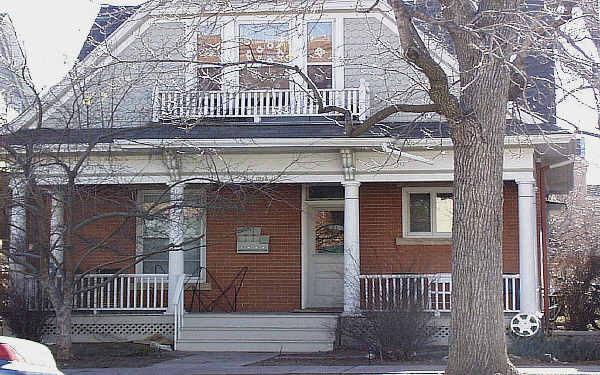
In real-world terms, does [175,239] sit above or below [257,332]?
above

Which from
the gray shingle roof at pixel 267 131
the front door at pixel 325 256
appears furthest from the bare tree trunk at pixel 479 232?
the front door at pixel 325 256

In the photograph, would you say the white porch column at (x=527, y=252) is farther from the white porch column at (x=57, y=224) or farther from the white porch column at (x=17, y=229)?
the white porch column at (x=17, y=229)

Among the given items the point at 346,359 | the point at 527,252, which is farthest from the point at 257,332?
the point at 527,252

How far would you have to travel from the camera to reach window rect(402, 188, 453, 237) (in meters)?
17.8

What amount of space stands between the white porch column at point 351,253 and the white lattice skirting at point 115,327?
321cm

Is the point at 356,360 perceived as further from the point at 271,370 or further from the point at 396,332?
the point at 271,370

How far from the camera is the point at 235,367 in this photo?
13.1 metres

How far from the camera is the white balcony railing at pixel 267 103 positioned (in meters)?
16.4

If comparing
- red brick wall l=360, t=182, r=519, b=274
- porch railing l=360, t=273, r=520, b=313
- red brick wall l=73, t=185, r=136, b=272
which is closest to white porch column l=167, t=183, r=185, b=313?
red brick wall l=73, t=185, r=136, b=272

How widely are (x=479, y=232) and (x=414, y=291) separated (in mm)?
4830

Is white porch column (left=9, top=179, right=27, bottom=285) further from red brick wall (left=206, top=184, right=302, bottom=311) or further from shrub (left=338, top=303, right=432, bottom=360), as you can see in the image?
shrub (left=338, top=303, right=432, bottom=360)

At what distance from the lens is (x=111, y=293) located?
17.5 meters

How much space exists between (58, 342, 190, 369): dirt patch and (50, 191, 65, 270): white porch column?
4.89ft

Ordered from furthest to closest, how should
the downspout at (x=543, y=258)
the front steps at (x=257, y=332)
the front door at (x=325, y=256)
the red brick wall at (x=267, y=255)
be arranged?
the front door at (x=325, y=256)
the red brick wall at (x=267, y=255)
the downspout at (x=543, y=258)
the front steps at (x=257, y=332)
